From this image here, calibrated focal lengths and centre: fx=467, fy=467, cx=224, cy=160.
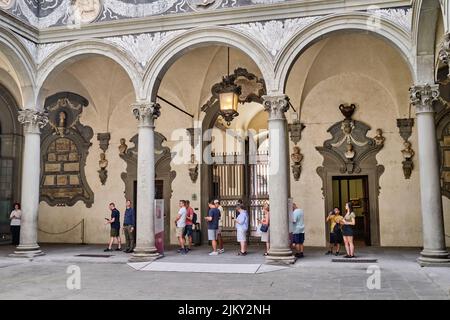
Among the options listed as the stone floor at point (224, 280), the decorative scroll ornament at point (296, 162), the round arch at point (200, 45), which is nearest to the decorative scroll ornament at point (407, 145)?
the stone floor at point (224, 280)

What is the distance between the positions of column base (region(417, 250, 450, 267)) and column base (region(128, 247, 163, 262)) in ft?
18.8

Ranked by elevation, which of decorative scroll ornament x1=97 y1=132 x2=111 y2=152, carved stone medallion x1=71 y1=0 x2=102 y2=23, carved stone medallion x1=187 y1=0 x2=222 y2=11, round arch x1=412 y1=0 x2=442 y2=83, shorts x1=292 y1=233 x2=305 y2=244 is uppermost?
carved stone medallion x1=71 y1=0 x2=102 y2=23

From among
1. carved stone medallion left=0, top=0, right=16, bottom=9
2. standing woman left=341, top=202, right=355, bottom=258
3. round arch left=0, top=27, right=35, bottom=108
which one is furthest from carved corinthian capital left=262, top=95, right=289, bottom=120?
carved stone medallion left=0, top=0, right=16, bottom=9

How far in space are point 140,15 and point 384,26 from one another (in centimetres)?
557

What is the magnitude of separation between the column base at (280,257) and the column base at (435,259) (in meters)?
2.59

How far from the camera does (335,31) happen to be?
10.1 m

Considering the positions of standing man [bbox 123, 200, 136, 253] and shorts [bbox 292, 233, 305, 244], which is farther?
standing man [bbox 123, 200, 136, 253]

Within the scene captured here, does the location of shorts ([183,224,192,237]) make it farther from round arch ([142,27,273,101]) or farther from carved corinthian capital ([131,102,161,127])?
round arch ([142,27,273,101])

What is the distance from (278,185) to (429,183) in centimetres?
307

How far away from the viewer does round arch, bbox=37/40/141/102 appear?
1112cm

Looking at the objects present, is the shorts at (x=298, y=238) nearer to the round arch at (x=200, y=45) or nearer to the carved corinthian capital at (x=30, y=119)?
the round arch at (x=200, y=45)

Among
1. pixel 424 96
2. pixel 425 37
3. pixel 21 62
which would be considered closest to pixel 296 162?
pixel 424 96

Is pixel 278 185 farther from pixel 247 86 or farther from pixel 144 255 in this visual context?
pixel 247 86

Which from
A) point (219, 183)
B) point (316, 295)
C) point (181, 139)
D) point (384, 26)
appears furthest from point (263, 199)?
point (316, 295)
